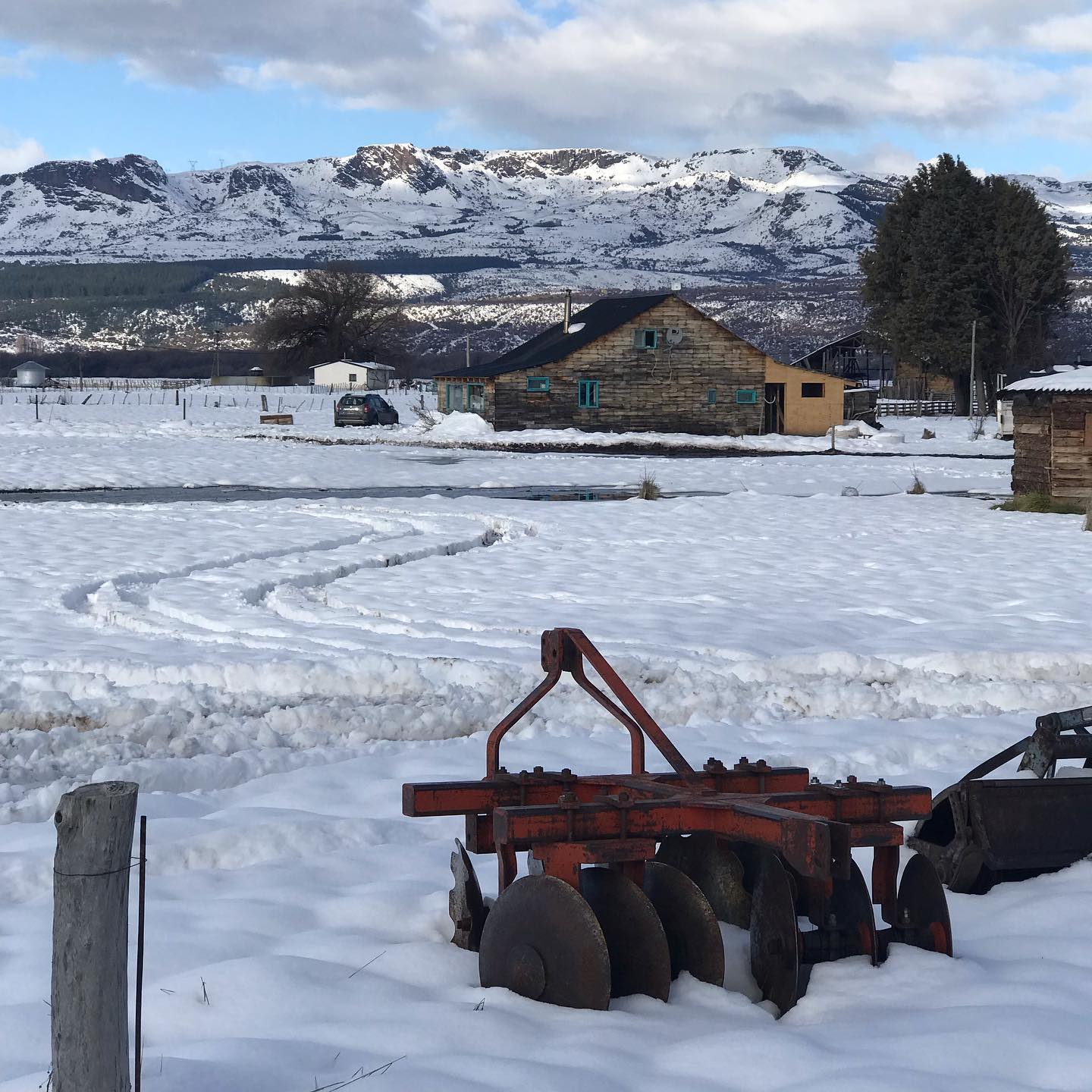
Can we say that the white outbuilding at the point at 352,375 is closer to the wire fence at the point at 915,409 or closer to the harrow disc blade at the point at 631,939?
the wire fence at the point at 915,409

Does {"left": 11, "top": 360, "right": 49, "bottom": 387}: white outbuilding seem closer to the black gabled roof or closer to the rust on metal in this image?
the black gabled roof

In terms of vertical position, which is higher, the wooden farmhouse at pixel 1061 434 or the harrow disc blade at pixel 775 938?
the wooden farmhouse at pixel 1061 434

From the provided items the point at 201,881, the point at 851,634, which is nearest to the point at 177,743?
the point at 201,881

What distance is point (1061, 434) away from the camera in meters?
22.5

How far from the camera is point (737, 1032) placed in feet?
11.8

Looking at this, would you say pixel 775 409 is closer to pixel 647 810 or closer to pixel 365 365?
pixel 647 810

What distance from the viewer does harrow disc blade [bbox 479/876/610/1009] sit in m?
3.71

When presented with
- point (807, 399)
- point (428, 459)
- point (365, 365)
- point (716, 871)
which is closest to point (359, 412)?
point (807, 399)

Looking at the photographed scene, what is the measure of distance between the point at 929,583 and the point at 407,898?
9210 millimetres

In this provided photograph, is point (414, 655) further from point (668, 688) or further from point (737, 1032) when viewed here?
point (737, 1032)

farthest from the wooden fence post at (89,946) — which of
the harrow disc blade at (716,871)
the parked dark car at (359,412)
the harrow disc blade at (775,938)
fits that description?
the parked dark car at (359,412)

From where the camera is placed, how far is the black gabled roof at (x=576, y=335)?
173ft

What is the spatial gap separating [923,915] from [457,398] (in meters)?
53.5

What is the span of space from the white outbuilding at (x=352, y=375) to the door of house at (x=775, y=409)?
Result: 179 feet
